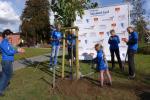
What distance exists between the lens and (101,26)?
58.3 ft

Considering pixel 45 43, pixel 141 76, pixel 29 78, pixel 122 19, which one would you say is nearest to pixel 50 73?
pixel 29 78

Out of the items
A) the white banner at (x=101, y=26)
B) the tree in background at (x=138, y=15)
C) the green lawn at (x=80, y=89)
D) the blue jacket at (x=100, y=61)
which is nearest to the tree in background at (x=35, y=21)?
the tree in background at (x=138, y=15)

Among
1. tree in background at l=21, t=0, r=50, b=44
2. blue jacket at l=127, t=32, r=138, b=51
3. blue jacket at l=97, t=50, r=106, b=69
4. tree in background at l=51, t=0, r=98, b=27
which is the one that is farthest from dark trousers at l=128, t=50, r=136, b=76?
tree in background at l=21, t=0, r=50, b=44

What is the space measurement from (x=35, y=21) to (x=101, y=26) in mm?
67719

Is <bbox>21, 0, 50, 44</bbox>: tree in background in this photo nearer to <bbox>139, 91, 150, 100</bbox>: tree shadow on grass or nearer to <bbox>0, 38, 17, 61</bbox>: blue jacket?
<bbox>0, 38, 17, 61</bbox>: blue jacket

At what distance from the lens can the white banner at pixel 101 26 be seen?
1694 centimetres

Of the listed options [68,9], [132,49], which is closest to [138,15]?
[68,9]

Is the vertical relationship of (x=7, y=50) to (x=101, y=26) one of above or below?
below

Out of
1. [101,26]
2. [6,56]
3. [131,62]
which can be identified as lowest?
[131,62]

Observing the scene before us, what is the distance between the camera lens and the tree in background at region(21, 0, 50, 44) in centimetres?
8406

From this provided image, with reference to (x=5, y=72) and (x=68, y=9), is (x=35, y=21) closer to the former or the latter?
(x=68, y=9)

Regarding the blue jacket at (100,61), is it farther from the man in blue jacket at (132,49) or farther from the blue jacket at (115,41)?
the blue jacket at (115,41)

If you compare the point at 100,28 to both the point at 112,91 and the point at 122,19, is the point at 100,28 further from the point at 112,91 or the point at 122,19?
the point at 112,91

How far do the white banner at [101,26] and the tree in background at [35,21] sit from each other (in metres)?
65.3
